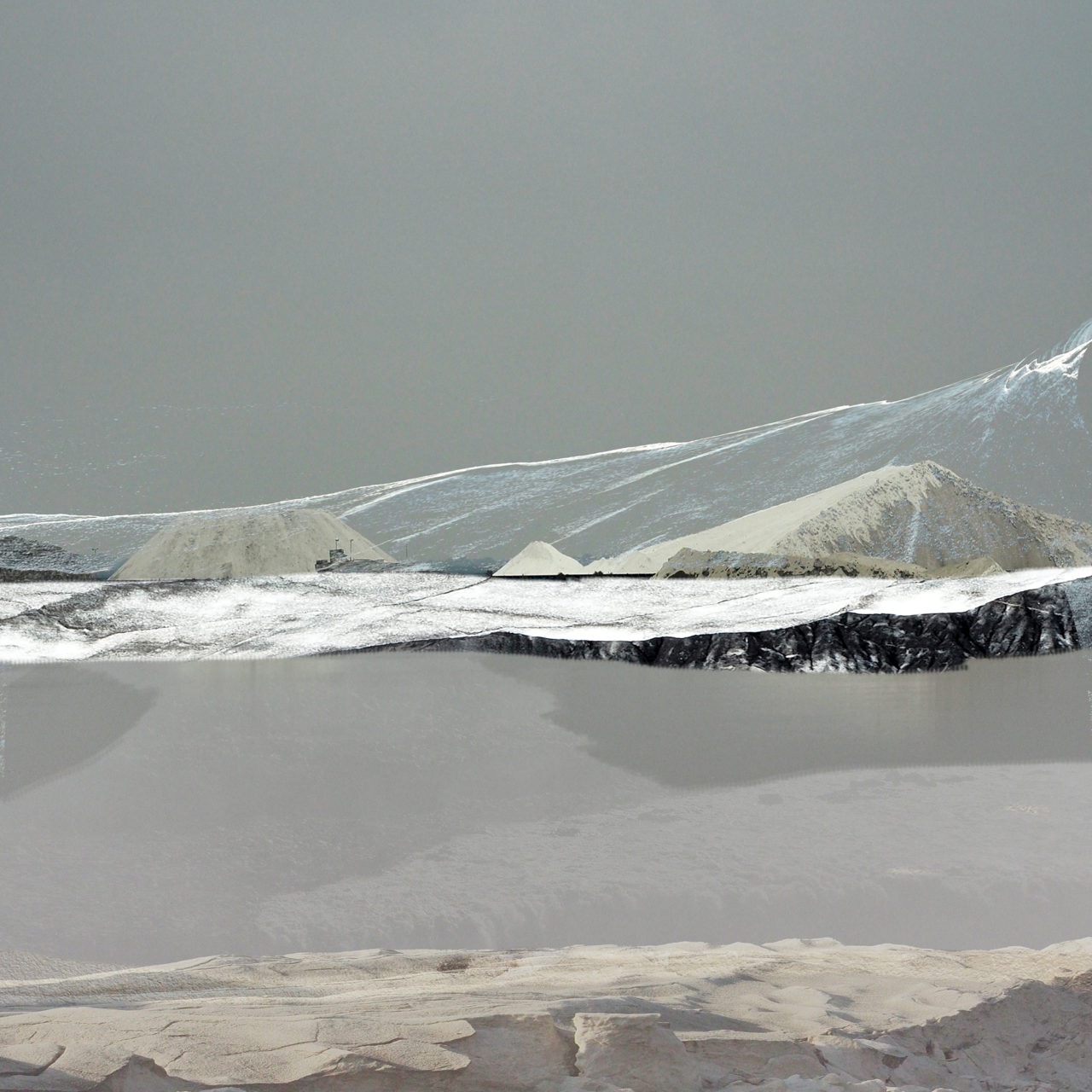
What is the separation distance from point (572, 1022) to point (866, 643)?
14.4ft

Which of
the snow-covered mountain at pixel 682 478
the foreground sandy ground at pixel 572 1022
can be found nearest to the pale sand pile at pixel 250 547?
the snow-covered mountain at pixel 682 478

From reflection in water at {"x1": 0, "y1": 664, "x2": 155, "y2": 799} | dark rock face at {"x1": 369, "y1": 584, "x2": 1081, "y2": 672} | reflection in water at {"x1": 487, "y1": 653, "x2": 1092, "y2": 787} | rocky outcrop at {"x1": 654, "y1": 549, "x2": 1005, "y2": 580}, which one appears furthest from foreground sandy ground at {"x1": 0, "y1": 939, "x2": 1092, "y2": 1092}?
rocky outcrop at {"x1": 654, "y1": 549, "x2": 1005, "y2": 580}

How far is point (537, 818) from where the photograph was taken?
2828mm

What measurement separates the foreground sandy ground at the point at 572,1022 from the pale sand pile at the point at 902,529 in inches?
136

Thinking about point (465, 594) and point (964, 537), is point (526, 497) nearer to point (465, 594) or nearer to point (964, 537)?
point (465, 594)

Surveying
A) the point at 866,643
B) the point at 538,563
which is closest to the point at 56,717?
the point at 538,563

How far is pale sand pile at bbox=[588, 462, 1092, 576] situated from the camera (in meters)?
5.14

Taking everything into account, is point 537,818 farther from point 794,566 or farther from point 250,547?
point 250,547

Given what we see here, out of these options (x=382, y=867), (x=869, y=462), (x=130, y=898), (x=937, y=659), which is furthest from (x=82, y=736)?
(x=937, y=659)

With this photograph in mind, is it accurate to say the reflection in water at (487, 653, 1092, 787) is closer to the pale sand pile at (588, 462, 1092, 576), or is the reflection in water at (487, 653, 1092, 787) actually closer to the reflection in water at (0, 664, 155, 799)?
the pale sand pile at (588, 462, 1092, 576)

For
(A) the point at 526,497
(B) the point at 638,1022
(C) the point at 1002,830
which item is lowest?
(C) the point at 1002,830

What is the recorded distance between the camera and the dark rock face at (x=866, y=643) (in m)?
5.40

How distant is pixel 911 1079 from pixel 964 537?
14.4 ft

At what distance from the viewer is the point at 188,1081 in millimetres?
1183
